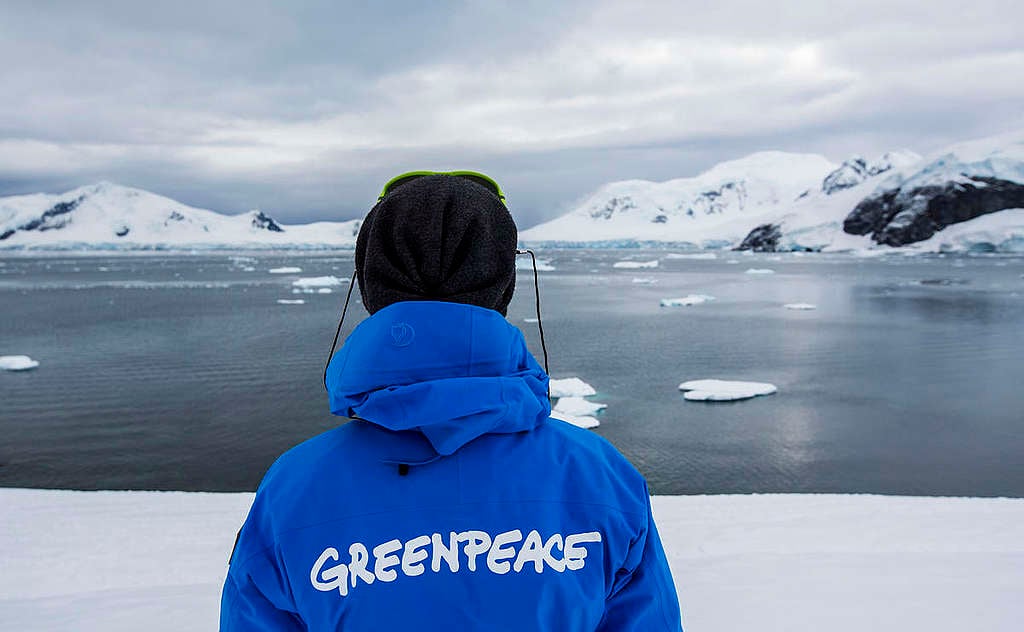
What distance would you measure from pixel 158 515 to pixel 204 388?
692 cm

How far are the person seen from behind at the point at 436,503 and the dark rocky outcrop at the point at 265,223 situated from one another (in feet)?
538

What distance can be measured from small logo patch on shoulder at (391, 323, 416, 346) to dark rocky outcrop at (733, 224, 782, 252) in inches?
2901

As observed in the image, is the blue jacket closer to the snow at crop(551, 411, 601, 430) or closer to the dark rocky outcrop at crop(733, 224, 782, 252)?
the snow at crop(551, 411, 601, 430)

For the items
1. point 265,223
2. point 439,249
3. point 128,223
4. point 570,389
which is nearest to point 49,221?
point 128,223

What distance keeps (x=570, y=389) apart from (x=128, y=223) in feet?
526

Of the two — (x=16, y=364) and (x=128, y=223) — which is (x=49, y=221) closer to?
(x=128, y=223)

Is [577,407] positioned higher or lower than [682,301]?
lower

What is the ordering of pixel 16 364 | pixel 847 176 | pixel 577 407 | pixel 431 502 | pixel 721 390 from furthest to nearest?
pixel 847 176, pixel 16 364, pixel 721 390, pixel 577 407, pixel 431 502

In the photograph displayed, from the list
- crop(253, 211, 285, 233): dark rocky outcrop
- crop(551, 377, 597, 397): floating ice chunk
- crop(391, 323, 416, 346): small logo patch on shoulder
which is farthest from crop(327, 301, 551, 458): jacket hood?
crop(253, 211, 285, 233): dark rocky outcrop

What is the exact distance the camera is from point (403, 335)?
80 centimetres

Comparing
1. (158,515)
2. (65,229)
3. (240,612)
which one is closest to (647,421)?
(158,515)

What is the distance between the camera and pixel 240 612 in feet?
2.79

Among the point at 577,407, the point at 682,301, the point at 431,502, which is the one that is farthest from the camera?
the point at 682,301

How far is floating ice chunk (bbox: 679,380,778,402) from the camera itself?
966 cm
